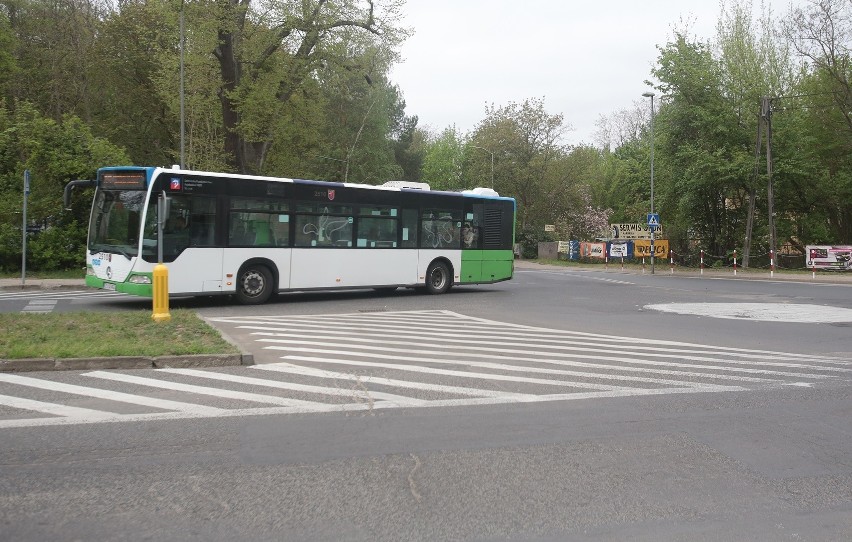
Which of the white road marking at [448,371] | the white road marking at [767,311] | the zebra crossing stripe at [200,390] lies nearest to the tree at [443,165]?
the white road marking at [767,311]

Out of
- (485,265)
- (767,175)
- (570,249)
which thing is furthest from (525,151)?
(485,265)

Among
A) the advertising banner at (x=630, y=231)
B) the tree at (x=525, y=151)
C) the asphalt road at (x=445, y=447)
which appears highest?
the tree at (x=525, y=151)

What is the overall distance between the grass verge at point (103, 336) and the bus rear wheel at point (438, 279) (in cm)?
1024

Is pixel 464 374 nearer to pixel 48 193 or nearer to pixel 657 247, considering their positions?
pixel 48 193

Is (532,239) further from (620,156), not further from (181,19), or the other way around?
(181,19)

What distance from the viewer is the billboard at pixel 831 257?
36.6 metres

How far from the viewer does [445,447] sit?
5875 millimetres

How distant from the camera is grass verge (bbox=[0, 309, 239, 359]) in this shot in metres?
9.41

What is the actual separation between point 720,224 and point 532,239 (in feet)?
66.5

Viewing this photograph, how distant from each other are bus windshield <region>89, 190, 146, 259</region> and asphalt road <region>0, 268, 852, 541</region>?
22.2 feet

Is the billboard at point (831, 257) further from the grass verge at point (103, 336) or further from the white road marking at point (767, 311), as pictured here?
the grass verge at point (103, 336)

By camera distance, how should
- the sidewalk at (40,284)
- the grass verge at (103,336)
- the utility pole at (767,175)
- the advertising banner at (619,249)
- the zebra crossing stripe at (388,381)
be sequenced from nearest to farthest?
1. the zebra crossing stripe at (388,381)
2. the grass verge at (103,336)
3. the sidewalk at (40,284)
4. the utility pole at (767,175)
5. the advertising banner at (619,249)

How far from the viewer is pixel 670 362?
1030cm

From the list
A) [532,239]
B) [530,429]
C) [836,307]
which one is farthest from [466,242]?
[532,239]
